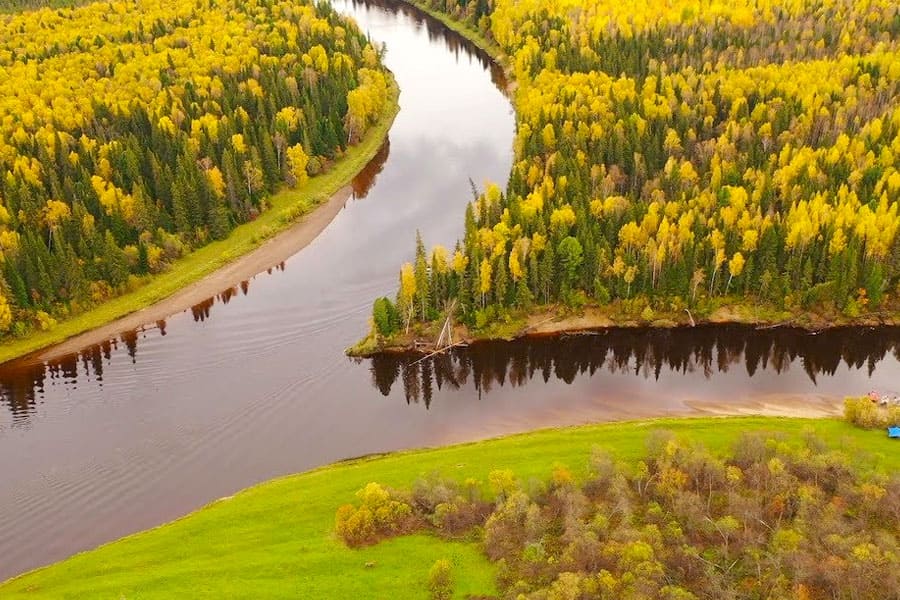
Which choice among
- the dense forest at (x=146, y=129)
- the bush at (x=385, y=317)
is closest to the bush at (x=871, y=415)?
the bush at (x=385, y=317)

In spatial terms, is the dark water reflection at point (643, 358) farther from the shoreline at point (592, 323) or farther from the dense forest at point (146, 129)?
the dense forest at point (146, 129)

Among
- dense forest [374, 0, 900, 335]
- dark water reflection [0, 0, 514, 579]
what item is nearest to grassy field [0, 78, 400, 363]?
dark water reflection [0, 0, 514, 579]

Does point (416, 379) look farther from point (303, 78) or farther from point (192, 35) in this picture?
point (192, 35)

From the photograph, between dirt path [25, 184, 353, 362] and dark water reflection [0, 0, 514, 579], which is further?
dirt path [25, 184, 353, 362]

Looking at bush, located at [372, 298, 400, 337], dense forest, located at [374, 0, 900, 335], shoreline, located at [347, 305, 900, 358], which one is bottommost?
shoreline, located at [347, 305, 900, 358]

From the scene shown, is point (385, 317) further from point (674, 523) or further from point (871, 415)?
point (871, 415)

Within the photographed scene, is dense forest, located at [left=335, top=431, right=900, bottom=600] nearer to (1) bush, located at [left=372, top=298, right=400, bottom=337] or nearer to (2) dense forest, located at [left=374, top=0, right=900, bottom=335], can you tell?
(1) bush, located at [left=372, top=298, right=400, bottom=337]

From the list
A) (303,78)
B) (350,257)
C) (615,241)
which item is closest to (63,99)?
(303,78)

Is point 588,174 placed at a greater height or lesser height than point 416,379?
greater
